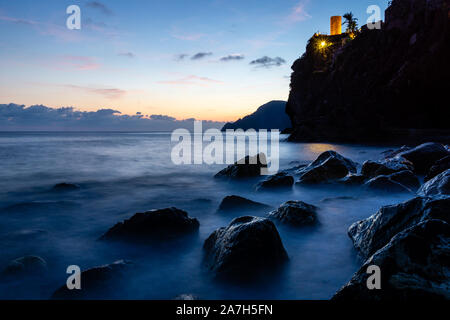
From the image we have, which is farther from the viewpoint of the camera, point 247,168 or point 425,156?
point 247,168

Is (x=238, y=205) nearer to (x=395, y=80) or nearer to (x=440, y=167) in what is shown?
(x=440, y=167)

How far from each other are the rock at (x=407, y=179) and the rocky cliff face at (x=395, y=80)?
25418 millimetres

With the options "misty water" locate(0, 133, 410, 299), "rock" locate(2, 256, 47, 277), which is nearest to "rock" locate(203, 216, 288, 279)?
"misty water" locate(0, 133, 410, 299)

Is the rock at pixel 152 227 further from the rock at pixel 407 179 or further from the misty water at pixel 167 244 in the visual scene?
the rock at pixel 407 179

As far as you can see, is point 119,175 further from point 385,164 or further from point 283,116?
point 283,116

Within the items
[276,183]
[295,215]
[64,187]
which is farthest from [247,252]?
[64,187]

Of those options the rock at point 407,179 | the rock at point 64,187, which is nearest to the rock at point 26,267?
the rock at point 64,187

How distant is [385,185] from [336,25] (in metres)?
65.7

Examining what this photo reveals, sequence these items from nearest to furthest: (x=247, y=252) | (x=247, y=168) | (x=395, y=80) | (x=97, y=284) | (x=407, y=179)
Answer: (x=97, y=284)
(x=247, y=252)
(x=407, y=179)
(x=247, y=168)
(x=395, y=80)

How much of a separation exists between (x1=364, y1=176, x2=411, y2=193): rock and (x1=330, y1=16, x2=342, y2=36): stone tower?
209 ft

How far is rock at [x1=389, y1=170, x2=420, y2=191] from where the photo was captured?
6.65m

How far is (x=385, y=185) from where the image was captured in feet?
22.0
